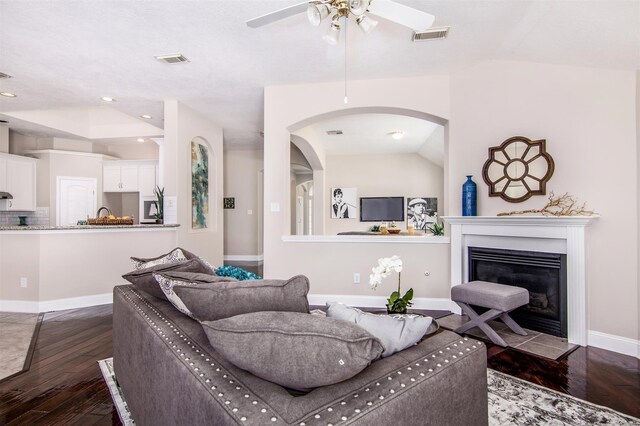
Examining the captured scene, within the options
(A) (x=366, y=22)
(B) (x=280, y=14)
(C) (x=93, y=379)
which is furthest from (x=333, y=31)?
(C) (x=93, y=379)

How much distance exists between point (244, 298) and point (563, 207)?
3145 mm

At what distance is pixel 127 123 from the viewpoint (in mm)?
6285

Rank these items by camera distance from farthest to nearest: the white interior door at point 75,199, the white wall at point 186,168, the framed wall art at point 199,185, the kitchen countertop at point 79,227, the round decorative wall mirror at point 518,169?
the white interior door at point 75,199 < the framed wall art at point 199,185 < the white wall at point 186,168 < the kitchen countertop at point 79,227 < the round decorative wall mirror at point 518,169

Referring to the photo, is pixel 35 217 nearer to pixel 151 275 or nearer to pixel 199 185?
pixel 199 185

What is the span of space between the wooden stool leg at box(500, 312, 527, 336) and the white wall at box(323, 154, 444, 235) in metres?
4.85

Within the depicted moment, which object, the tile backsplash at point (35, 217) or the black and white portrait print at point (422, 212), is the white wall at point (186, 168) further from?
the black and white portrait print at point (422, 212)

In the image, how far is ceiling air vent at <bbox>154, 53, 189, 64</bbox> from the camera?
329 centimetres

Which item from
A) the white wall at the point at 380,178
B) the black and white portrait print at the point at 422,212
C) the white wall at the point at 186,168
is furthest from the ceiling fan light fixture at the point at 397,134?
the white wall at the point at 186,168

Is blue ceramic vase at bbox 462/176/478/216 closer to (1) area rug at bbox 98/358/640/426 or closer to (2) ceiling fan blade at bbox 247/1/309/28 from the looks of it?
(1) area rug at bbox 98/358/640/426

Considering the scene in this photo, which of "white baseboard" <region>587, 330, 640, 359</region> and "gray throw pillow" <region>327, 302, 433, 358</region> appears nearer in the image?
"gray throw pillow" <region>327, 302, 433, 358</region>

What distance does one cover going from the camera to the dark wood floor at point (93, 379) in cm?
179

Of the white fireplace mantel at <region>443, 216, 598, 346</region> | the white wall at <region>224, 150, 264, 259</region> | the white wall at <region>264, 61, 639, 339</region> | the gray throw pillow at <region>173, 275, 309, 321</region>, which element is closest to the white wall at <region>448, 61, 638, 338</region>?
the white wall at <region>264, 61, 639, 339</region>

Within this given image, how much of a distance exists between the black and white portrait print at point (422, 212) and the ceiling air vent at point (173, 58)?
233 inches

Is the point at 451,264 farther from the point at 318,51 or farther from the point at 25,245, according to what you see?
the point at 25,245
